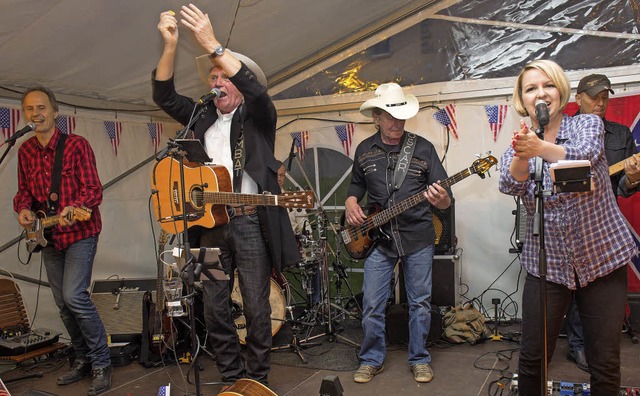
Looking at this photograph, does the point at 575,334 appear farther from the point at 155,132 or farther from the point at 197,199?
the point at 155,132

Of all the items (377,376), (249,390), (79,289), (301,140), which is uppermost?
(301,140)

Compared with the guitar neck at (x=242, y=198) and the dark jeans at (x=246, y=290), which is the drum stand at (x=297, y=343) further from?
the guitar neck at (x=242, y=198)

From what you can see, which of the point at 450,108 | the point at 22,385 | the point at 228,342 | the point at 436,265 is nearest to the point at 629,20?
the point at 450,108

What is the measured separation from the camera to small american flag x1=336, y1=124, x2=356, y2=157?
6320 millimetres

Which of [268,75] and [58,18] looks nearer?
[58,18]

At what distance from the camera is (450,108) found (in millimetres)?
5812

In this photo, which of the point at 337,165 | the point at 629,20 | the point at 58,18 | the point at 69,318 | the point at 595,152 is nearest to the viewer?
the point at 595,152

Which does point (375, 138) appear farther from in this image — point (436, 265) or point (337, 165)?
point (337, 165)

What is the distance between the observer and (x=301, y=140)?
6.62 meters

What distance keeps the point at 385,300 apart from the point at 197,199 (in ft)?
5.51

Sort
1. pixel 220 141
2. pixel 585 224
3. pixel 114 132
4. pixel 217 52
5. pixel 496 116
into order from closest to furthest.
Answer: pixel 585 224 → pixel 217 52 → pixel 220 141 → pixel 496 116 → pixel 114 132

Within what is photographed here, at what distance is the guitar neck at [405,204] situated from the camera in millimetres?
4090

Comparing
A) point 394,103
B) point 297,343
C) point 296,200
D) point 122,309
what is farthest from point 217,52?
point 122,309

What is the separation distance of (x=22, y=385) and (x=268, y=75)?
385cm
